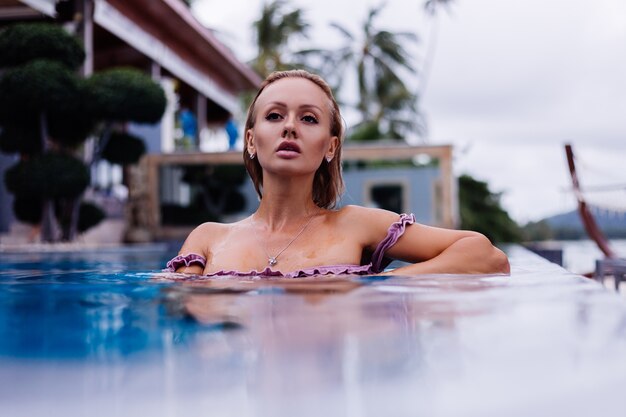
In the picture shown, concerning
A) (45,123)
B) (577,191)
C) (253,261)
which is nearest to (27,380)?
(253,261)

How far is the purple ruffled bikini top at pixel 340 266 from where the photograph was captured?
81.7 inches

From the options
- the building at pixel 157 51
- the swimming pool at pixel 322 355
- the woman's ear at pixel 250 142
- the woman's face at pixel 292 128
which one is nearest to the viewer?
the swimming pool at pixel 322 355

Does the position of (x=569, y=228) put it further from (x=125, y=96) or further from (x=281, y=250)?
(x=281, y=250)

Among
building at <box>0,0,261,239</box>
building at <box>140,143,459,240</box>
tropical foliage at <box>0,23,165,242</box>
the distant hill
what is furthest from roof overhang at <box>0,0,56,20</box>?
the distant hill

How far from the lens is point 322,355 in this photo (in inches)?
39.4

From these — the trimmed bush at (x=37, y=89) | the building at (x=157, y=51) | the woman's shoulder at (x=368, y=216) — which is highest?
the building at (x=157, y=51)

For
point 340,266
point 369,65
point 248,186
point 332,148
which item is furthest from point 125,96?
point 369,65

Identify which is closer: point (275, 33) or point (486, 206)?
point (486, 206)

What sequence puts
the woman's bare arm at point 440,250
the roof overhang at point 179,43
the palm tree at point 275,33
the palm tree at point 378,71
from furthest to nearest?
the palm tree at point 378,71 < the palm tree at point 275,33 < the roof overhang at point 179,43 < the woman's bare arm at point 440,250

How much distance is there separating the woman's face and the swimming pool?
0.78 m

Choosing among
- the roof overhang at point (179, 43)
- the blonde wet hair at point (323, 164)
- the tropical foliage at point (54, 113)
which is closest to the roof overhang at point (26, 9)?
the tropical foliage at point (54, 113)

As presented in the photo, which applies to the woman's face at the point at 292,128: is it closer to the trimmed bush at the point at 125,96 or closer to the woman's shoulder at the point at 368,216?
the woman's shoulder at the point at 368,216

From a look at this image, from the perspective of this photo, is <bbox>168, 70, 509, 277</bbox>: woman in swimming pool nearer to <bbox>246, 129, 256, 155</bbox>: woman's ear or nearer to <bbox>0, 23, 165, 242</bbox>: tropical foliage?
<bbox>246, 129, 256, 155</bbox>: woman's ear

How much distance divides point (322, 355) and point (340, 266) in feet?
3.66
